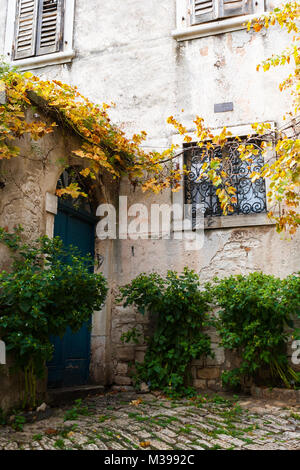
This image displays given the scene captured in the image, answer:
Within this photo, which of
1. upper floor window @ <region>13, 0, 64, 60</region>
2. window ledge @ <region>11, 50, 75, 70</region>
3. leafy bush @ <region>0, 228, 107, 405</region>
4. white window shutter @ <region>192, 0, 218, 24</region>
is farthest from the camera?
upper floor window @ <region>13, 0, 64, 60</region>

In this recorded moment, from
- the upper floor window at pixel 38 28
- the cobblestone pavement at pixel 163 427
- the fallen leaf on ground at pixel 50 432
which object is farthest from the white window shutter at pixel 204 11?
the fallen leaf on ground at pixel 50 432

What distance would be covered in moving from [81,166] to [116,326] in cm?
214

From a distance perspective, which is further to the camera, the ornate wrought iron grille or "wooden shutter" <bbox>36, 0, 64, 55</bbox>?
"wooden shutter" <bbox>36, 0, 64, 55</bbox>

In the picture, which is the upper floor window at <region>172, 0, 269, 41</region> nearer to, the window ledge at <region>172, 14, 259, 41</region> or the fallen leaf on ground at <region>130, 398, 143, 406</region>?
the window ledge at <region>172, 14, 259, 41</region>

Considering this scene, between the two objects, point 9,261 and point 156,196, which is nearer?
point 9,261

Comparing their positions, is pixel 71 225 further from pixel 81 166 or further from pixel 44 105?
pixel 44 105

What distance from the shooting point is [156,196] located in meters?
6.26

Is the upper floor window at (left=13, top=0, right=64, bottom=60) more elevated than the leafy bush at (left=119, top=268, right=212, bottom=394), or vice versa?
the upper floor window at (left=13, top=0, right=64, bottom=60)

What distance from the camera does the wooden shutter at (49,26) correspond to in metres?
7.24

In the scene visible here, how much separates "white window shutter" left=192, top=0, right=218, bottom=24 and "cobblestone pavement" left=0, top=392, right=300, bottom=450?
5.17 m

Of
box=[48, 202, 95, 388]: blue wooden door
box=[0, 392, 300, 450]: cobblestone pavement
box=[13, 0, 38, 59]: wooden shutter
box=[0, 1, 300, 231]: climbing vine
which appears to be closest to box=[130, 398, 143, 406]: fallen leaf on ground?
box=[0, 392, 300, 450]: cobblestone pavement

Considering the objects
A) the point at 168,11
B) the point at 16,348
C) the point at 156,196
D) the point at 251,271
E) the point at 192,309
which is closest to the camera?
the point at 16,348

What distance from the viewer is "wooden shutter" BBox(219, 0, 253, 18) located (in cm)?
645

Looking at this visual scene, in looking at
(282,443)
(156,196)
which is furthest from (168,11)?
(282,443)
